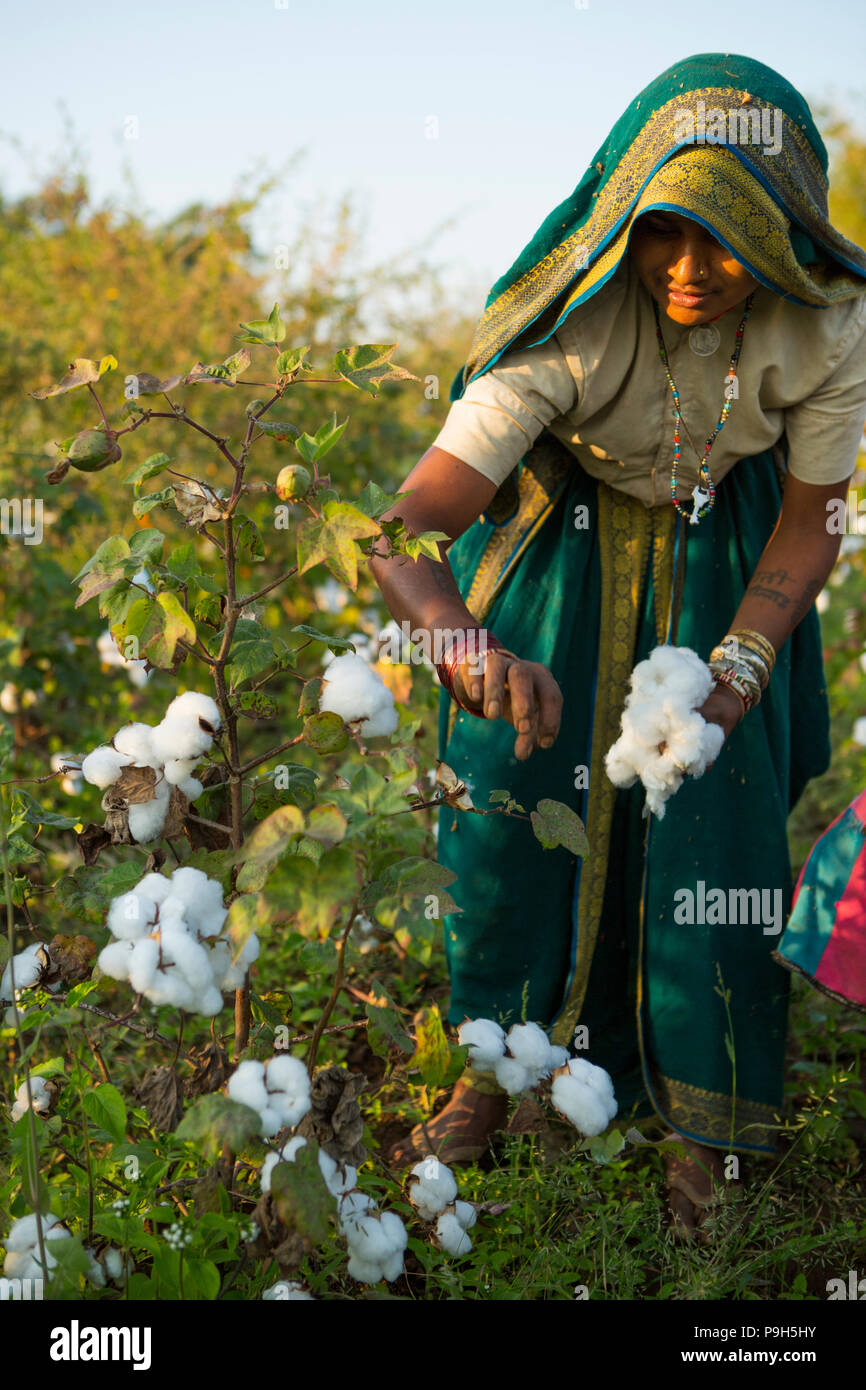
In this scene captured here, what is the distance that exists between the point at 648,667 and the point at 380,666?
44.4 inches

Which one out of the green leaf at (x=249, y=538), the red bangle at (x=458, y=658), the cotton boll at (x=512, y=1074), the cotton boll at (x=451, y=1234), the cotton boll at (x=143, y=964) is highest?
the green leaf at (x=249, y=538)

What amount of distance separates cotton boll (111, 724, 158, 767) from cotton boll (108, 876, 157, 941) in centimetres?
15

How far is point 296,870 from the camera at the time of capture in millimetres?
1116

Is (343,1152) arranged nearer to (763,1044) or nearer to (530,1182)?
(530,1182)

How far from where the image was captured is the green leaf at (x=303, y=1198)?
1112 mm

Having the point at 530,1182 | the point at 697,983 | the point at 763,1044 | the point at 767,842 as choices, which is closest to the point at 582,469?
Answer: the point at 767,842

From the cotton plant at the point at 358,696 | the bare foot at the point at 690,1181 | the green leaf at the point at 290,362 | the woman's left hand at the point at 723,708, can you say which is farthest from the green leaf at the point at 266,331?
the bare foot at the point at 690,1181

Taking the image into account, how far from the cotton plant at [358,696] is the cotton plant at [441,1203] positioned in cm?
56

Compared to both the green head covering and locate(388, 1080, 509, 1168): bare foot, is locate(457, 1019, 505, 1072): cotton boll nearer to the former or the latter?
locate(388, 1080, 509, 1168): bare foot

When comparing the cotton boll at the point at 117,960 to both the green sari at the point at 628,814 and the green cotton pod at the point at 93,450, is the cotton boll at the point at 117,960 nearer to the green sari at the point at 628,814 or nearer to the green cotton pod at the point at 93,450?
the green cotton pod at the point at 93,450

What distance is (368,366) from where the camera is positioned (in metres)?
1.27

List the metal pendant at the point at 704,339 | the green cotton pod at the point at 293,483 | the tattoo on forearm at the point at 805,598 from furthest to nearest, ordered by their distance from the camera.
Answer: the tattoo on forearm at the point at 805,598, the metal pendant at the point at 704,339, the green cotton pod at the point at 293,483

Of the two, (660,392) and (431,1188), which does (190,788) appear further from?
(660,392)

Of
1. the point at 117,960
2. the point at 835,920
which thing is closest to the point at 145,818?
the point at 117,960
